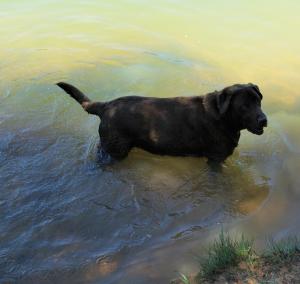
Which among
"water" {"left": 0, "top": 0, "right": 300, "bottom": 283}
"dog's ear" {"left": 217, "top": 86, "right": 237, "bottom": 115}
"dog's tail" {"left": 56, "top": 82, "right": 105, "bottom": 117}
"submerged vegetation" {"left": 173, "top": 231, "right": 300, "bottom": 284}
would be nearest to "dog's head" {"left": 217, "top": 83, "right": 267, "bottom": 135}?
"dog's ear" {"left": 217, "top": 86, "right": 237, "bottom": 115}

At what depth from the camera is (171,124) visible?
260 inches

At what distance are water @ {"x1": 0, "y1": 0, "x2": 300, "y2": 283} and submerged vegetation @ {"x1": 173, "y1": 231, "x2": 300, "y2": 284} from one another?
0.55 meters

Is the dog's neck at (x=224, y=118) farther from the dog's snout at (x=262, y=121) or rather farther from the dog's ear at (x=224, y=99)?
the dog's snout at (x=262, y=121)

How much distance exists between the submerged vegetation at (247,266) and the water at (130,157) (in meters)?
0.55

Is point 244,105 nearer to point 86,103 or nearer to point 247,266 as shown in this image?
point 86,103

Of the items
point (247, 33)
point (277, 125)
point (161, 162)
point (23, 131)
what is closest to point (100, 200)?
point (161, 162)

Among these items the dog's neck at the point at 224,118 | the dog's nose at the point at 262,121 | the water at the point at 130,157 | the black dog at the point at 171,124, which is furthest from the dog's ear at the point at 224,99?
the water at the point at 130,157

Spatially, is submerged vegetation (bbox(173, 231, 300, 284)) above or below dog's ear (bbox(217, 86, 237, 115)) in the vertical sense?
below

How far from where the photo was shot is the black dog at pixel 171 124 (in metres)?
6.49

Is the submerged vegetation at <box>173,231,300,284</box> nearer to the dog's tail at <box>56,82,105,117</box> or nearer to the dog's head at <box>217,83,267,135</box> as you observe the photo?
the dog's head at <box>217,83,267,135</box>

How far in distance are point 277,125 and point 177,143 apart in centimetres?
193

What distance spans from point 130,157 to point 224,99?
1.64m

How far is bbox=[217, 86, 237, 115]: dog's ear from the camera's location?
20.8 feet

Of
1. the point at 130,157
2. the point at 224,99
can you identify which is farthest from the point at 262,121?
the point at 130,157
